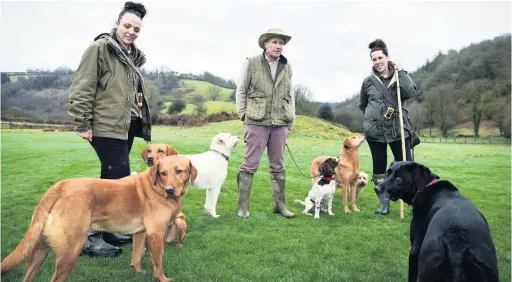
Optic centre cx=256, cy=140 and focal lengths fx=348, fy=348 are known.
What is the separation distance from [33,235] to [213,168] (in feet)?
12.2

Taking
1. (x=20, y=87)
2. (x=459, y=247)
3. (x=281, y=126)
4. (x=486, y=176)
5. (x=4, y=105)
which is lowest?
(x=486, y=176)

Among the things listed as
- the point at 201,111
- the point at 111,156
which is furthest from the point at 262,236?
the point at 201,111

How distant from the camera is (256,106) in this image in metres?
5.73

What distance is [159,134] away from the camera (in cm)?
1627

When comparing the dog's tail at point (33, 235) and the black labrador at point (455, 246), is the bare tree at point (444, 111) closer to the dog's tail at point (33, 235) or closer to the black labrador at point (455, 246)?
the black labrador at point (455, 246)

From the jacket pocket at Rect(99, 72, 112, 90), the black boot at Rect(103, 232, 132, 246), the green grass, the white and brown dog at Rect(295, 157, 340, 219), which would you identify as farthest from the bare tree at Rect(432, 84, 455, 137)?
the jacket pocket at Rect(99, 72, 112, 90)

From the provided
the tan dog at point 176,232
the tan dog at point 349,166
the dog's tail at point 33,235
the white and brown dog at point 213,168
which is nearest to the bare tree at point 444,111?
the tan dog at point 349,166

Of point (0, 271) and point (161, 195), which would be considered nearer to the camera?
point (0, 271)

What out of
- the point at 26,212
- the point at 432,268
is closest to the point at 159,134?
the point at 26,212

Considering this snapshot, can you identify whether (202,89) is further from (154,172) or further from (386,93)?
(154,172)

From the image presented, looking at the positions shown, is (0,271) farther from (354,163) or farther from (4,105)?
(4,105)

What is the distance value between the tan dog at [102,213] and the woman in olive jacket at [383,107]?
366 centimetres

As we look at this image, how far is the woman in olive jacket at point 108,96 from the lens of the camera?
3.62m

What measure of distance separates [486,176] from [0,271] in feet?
45.9
